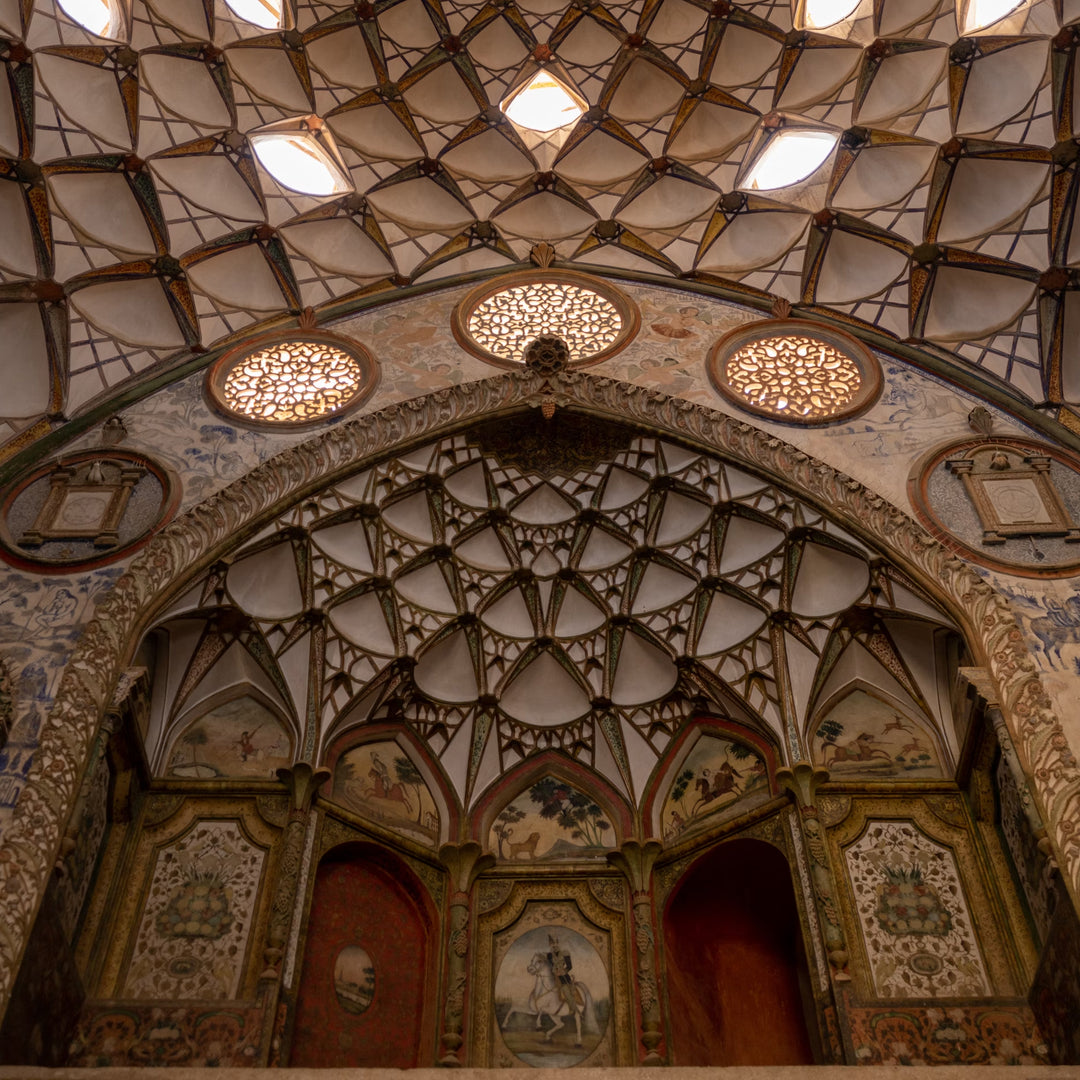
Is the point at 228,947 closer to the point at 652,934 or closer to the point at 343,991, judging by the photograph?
the point at 343,991

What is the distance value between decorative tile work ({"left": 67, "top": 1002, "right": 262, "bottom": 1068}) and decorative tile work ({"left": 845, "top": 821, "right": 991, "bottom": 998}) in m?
5.52

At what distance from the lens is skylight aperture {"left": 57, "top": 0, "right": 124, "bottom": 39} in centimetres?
1290

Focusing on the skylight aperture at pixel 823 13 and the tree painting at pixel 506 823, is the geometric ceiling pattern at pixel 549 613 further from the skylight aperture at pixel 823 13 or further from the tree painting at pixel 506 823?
the skylight aperture at pixel 823 13

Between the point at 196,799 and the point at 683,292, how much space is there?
852 cm

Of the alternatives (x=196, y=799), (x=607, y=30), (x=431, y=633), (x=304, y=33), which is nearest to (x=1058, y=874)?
(x=431, y=633)

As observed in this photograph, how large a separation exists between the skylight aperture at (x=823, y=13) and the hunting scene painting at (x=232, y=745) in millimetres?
10164

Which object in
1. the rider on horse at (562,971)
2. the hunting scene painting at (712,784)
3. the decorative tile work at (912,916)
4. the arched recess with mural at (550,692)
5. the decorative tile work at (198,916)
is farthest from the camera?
the hunting scene painting at (712,784)

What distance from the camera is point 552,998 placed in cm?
1151

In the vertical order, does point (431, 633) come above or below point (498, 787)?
above

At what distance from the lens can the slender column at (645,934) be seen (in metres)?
10.9

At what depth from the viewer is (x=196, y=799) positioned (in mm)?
11680

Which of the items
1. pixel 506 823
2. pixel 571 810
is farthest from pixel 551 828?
pixel 506 823

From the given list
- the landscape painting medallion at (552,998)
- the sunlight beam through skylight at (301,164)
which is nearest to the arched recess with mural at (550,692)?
the landscape painting medallion at (552,998)

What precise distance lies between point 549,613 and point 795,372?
4.06m
